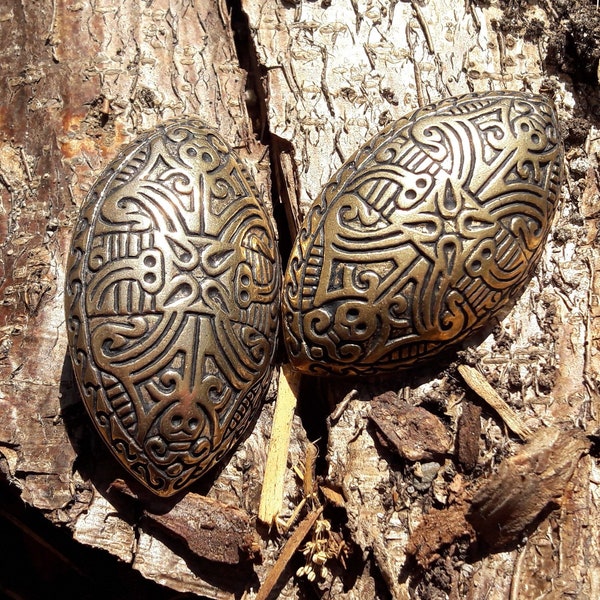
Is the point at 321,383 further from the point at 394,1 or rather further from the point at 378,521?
the point at 394,1

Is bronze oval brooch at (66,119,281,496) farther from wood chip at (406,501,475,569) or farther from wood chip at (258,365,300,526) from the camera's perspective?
wood chip at (406,501,475,569)

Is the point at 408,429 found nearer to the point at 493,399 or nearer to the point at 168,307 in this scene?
the point at 493,399

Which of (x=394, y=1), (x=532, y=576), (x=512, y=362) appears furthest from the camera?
(x=394, y=1)

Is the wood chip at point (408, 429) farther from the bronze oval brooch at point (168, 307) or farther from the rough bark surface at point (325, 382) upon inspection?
the bronze oval brooch at point (168, 307)

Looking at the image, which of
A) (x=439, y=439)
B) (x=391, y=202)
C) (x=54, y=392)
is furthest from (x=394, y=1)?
(x=54, y=392)

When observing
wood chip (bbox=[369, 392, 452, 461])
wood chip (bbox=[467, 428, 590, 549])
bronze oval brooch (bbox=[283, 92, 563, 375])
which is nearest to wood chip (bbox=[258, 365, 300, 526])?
bronze oval brooch (bbox=[283, 92, 563, 375])

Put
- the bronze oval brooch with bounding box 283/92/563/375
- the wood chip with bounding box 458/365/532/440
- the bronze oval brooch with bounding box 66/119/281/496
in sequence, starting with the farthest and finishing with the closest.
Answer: the wood chip with bounding box 458/365/532/440 → the bronze oval brooch with bounding box 283/92/563/375 → the bronze oval brooch with bounding box 66/119/281/496
